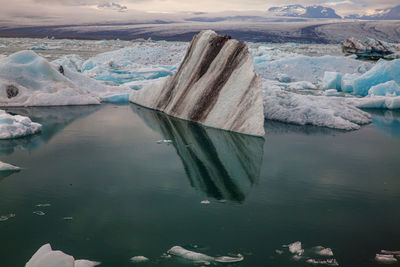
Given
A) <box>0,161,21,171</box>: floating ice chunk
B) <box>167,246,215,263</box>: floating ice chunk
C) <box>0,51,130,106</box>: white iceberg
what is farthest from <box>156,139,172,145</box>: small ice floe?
<box>0,51,130,106</box>: white iceberg

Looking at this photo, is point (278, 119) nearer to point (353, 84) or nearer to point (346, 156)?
point (346, 156)

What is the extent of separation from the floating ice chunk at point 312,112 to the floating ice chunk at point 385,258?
18.6ft

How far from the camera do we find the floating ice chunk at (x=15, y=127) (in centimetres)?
723

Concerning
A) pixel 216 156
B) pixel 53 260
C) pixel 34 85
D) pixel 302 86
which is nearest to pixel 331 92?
pixel 302 86

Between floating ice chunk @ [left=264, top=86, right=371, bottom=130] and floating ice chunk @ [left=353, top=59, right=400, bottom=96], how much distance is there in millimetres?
4180

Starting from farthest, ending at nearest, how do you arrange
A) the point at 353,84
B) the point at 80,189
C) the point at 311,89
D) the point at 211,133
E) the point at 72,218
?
1. the point at 311,89
2. the point at 353,84
3. the point at 211,133
4. the point at 80,189
5. the point at 72,218

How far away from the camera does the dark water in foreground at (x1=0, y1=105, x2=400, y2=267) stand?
343 centimetres

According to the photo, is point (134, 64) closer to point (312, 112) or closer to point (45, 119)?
point (45, 119)

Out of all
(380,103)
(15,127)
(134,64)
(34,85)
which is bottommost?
(380,103)

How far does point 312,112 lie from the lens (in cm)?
916

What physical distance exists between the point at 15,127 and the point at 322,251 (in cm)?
623

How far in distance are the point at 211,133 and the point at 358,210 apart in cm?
410

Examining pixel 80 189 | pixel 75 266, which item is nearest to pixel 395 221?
pixel 75 266

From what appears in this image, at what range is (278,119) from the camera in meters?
9.38
